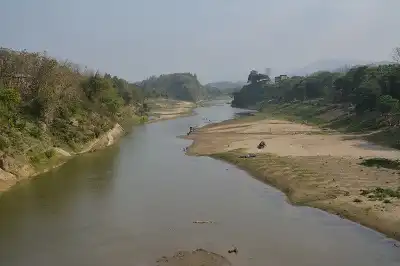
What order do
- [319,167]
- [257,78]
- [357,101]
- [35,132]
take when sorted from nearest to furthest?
[319,167] < [35,132] < [357,101] < [257,78]

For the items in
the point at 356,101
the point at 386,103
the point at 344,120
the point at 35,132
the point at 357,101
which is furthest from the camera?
the point at 356,101

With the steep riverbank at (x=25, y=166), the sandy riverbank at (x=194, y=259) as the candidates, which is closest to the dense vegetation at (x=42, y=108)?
the steep riverbank at (x=25, y=166)

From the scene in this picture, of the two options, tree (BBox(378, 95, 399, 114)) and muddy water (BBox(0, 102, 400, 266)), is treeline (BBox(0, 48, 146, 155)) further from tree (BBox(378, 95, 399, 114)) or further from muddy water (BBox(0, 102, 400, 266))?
tree (BBox(378, 95, 399, 114))

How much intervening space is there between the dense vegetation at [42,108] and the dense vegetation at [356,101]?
37845 mm

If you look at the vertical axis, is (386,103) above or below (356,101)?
above

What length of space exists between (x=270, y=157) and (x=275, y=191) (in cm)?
1204

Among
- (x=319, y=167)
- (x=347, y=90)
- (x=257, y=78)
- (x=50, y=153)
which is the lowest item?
(x=319, y=167)

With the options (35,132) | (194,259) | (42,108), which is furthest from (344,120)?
(194,259)

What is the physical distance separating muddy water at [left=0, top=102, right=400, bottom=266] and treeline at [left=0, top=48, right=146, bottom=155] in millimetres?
5933

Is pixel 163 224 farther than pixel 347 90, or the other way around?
pixel 347 90

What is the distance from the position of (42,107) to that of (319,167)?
30.3 metres

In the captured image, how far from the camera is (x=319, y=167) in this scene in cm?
4012

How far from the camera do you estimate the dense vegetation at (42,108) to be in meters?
40.6

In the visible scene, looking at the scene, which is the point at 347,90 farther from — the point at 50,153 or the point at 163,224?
the point at 163,224
